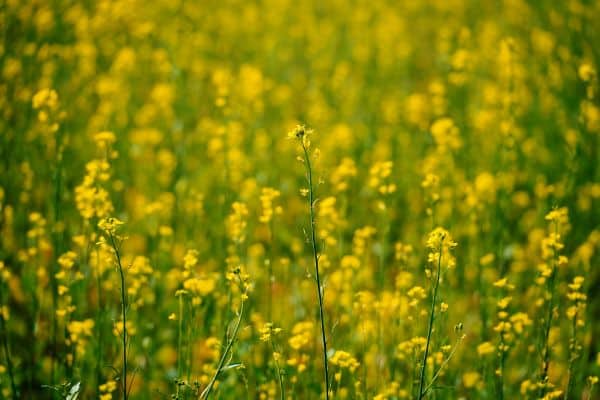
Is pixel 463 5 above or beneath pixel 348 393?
above

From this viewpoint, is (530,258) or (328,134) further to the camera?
(328,134)

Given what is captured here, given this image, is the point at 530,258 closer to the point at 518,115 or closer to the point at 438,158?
the point at 438,158

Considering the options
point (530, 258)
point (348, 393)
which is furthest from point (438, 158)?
point (348, 393)

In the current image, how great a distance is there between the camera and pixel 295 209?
4805 millimetres

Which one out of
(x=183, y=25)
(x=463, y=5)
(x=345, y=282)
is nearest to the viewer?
(x=345, y=282)

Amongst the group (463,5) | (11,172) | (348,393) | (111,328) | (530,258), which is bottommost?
(348,393)

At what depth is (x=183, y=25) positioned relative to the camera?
231 inches

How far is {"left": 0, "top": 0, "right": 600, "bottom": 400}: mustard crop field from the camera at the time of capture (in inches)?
111

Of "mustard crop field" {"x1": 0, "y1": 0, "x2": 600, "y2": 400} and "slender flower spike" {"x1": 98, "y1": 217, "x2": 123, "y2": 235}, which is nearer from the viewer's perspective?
"slender flower spike" {"x1": 98, "y1": 217, "x2": 123, "y2": 235}

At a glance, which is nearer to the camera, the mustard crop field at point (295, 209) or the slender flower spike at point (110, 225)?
the slender flower spike at point (110, 225)

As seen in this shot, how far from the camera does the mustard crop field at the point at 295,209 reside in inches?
111

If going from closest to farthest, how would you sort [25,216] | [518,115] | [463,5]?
[25,216]
[518,115]
[463,5]

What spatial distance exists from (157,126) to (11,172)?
156cm

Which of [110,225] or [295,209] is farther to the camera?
[295,209]
